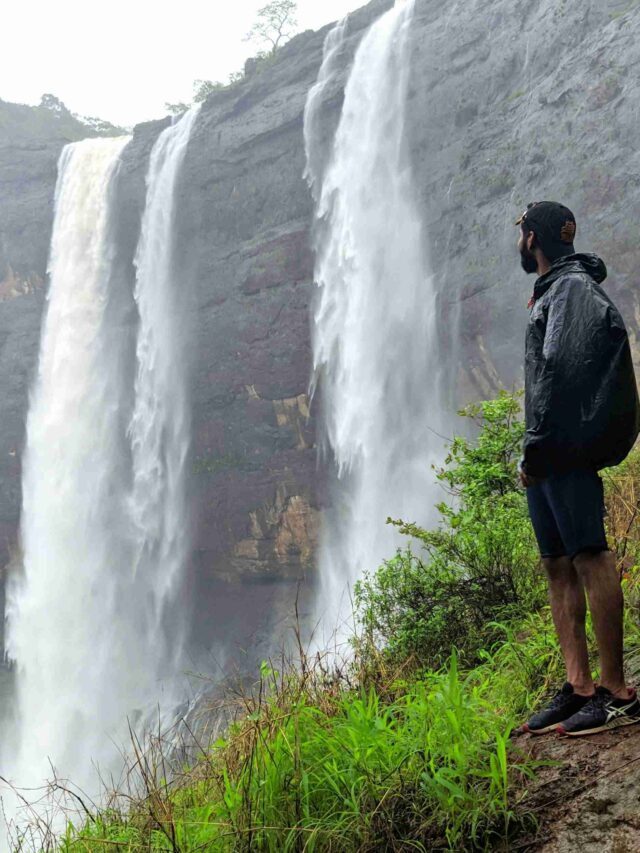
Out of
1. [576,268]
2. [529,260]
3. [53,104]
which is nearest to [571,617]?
[576,268]

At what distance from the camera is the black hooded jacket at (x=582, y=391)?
2449mm

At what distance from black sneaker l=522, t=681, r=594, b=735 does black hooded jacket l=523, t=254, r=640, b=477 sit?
76 centimetres

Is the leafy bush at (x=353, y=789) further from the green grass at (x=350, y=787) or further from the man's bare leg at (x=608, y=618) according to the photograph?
the man's bare leg at (x=608, y=618)

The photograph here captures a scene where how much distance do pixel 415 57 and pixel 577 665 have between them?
21.5 m

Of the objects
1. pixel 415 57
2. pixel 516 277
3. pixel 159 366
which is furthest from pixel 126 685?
pixel 415 57

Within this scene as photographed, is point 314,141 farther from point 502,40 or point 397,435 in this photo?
point 397,435

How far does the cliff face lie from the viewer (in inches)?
663

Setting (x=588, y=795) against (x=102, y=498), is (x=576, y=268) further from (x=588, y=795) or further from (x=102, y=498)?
(x=102, y=498)

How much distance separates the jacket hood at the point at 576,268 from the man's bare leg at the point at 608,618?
1.03m

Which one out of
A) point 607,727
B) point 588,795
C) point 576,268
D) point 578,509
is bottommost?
point 588,795

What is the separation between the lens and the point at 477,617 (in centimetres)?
433

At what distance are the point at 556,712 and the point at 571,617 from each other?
34cm

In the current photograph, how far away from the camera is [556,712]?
7.98ft

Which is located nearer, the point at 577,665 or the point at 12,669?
the point at 577,665
